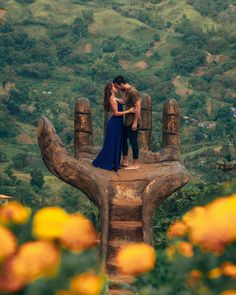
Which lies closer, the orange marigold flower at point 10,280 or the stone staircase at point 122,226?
the orange marigold flower at point 10,280

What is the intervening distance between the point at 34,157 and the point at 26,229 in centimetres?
5314

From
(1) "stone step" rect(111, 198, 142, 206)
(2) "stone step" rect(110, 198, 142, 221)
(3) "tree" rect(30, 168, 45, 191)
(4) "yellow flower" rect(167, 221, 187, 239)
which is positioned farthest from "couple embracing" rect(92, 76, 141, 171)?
(3) "tree" rect(30, 168, 45, 191)

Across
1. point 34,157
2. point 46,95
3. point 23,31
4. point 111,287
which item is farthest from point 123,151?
point 23,31

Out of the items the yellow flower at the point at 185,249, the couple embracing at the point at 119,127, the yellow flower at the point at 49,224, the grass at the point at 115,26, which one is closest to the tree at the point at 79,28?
the grass at the point at 115,26

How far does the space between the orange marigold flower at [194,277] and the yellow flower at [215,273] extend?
0.07 m

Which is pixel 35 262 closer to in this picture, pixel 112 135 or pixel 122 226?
pixel 122 226

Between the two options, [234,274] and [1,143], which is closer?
[234,274]

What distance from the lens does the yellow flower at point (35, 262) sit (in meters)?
4.70

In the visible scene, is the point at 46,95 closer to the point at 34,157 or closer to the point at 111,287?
the point at 34,157

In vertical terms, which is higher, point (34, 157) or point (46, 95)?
point (46, 95)

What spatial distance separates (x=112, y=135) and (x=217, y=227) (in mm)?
7519

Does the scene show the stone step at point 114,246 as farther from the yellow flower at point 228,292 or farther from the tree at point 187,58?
the tree at point 187,58

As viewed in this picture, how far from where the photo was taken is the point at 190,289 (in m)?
5.14

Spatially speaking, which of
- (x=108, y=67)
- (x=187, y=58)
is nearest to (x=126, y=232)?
(x=187, y=58)
